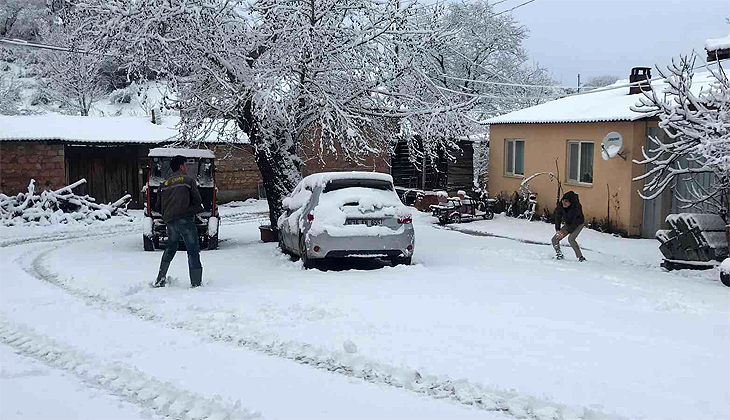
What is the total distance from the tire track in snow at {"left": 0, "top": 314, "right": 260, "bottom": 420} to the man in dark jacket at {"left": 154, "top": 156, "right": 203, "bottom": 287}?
255 cm

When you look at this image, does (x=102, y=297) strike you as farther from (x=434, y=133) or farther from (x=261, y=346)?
(x=434, y=133)

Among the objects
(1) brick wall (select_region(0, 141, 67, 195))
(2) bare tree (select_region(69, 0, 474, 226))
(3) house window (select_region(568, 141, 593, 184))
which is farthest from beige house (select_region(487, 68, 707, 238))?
(1) brick wall (select_region(0, 141, 67, 195))

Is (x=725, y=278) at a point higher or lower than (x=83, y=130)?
lower

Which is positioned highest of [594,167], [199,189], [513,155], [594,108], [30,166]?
[594,108]

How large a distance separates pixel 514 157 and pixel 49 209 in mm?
14235

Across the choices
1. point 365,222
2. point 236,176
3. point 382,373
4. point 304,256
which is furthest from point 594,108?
point 382,373

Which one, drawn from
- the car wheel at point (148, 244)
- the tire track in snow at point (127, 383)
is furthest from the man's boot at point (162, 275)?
the car wheel at point (148, 244)

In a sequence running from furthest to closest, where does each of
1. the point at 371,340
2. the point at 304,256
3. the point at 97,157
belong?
the point at 97,157, the point at 304,256, the point at 371,340

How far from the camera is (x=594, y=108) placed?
60.6 feet

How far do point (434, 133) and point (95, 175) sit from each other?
1513 centimetres

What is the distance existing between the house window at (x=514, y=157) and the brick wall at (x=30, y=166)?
14766 millimetres

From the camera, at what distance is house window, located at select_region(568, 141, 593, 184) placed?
18.1m

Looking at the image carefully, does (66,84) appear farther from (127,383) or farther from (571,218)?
(127,383)

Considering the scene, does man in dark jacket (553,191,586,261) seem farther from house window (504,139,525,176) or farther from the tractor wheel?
house window (504,139,525,176)
